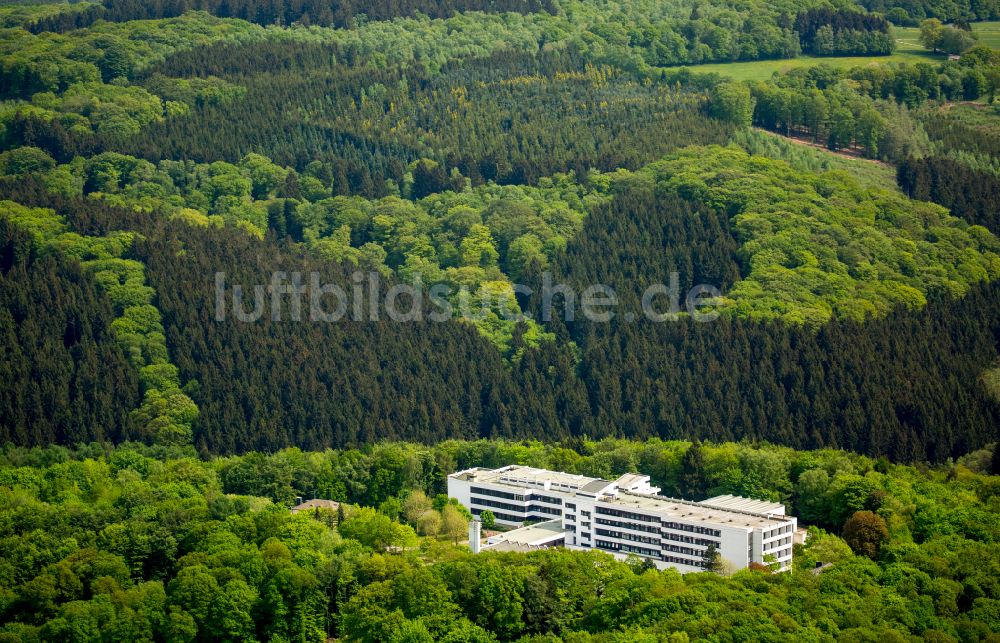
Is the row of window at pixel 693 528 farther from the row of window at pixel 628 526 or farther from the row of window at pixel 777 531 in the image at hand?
the row of window at pixel 777 531

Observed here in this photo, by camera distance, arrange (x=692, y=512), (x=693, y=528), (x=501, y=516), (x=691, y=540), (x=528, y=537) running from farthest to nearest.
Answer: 1. (x=501, y=516)
2. (x=528, y=537)
3. (x=692, y=512)
4. (x=691, y=540)
5. (x=693, y=528)

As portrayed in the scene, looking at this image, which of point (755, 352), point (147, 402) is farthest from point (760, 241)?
point (147, 402)

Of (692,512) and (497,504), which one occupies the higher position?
(692,512)

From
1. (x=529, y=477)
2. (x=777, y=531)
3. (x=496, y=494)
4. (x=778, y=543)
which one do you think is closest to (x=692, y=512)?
(x=777, y=531)

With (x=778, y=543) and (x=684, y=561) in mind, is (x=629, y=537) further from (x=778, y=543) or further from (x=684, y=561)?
(x=778, y=543)

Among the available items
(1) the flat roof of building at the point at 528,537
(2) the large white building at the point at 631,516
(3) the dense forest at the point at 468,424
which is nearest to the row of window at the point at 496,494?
(2) the large white building at the point at 631,516
